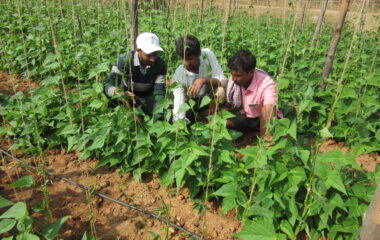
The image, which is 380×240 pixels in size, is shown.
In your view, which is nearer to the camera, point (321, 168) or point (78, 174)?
point (321, 168)

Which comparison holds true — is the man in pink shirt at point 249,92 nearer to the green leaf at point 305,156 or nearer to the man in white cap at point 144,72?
the green leaf at point 305,156

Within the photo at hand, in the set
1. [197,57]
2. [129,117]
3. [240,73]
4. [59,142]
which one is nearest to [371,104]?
[240,73]

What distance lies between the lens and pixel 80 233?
1.80 meters

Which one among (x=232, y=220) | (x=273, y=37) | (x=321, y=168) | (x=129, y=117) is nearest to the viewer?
(x=321, y=168)

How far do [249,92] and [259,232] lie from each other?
153 cm

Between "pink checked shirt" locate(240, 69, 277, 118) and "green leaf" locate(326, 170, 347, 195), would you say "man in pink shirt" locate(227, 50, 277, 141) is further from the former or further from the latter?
"green leaf" locate(326, 170, 347, 195)

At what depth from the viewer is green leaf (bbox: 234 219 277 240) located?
55.9 inches

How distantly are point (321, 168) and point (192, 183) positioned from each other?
0.93 metres

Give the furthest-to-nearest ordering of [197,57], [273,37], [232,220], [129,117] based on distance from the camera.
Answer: [273,37] → [197,57] → [129,117] → [232,220]

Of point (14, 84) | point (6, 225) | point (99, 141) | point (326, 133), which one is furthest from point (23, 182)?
point (14, 84)

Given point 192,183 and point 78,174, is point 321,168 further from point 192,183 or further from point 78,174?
point 78,174

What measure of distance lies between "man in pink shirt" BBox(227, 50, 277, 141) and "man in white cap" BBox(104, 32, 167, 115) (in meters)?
0.72

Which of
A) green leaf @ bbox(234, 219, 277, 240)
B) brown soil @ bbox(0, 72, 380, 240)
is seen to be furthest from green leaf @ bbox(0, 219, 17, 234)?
green leaf @ bbox(234, 219, 277, 240)

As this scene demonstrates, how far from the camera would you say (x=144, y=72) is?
2.82m
